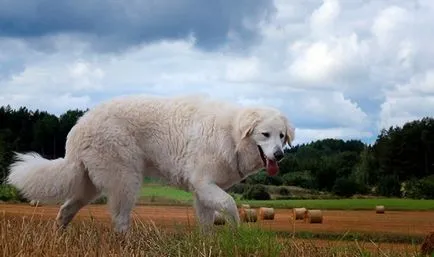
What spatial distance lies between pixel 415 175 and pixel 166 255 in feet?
60.8

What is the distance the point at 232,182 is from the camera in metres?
7.76

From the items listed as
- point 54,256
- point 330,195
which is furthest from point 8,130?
point 54,256

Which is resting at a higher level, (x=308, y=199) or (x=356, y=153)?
(x=356, y=153)

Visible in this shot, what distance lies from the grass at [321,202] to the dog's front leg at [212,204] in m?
10.4

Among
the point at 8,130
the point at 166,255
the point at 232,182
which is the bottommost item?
the point at 166,255

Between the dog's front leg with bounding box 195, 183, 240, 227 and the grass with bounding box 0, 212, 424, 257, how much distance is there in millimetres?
196

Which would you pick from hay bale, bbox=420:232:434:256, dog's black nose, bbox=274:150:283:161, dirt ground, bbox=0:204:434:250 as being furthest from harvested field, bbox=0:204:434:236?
hay bale, bbox=420:232:434:256

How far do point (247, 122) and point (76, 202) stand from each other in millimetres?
2172

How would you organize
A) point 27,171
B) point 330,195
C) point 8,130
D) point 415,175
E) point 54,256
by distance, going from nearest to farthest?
point 54,256 → point 27,171 → point 8,130 → point 330,195 → point 415,175

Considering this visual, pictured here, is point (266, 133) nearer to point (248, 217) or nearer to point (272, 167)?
point (272, 167)

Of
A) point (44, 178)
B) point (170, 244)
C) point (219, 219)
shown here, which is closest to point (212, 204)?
point (170, 244)

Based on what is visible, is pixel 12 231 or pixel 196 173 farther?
pixel 196 173

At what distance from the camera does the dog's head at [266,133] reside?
7.37 metres

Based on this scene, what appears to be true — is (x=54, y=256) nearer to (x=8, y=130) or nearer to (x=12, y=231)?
(x=12, y=231)
